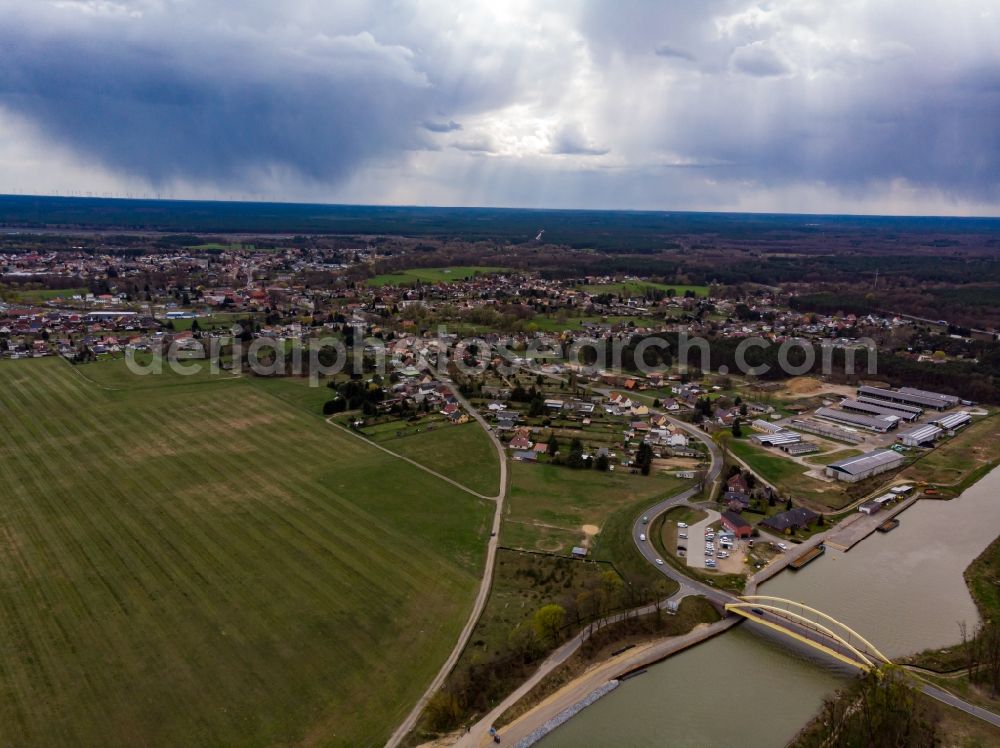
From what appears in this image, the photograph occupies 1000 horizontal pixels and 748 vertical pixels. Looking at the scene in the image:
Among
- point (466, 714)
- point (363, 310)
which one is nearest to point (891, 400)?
point (466, 714)

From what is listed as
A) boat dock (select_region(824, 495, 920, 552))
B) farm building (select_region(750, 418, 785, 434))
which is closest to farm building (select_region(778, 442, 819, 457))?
farm building (select_region(750, 418, 785, 434))

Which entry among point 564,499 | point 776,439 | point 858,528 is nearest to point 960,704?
point 858,528

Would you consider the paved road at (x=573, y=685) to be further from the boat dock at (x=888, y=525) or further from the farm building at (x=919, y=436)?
the farm building at (x=919, y=436)

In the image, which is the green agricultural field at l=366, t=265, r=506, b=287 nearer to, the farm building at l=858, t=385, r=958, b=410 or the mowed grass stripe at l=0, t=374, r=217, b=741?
the farm building at l=858, t=385, r=958, b=410

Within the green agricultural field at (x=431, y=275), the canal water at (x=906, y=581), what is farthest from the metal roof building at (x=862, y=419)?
the green agricultural field at (x=431, y=275)

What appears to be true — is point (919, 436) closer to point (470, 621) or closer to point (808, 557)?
point (808, 557)

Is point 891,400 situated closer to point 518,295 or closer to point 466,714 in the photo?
point 466,714

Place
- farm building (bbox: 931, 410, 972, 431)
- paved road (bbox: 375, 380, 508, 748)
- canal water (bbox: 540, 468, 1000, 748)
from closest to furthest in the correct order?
1. paved road (bbox: 375, 380, 508, 748)
2. canal water (bbox: 540, 468, 1000, 748)
3. farm building (bbox: 931, 410, 972, 431)
